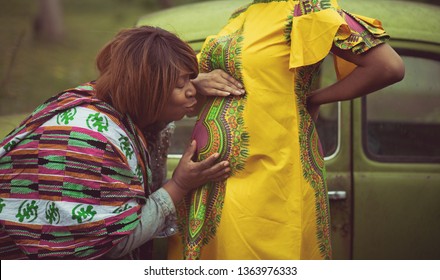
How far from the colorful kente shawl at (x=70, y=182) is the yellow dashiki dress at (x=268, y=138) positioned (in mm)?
333

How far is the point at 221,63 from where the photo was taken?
7.77 feet

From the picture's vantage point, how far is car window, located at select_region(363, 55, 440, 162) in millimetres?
3238

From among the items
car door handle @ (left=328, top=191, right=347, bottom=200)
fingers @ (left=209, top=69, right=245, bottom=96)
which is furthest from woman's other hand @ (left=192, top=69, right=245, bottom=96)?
car door handle @ (left=328, top=191, right=347, bottom=200)

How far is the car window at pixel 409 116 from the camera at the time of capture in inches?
127

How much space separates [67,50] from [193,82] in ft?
26.2

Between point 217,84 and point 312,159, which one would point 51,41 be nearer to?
point 217,84

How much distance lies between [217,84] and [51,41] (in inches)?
334

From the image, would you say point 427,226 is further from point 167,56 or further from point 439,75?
point 167,56

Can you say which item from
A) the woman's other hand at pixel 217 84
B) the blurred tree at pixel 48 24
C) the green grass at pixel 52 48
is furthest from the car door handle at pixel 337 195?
the blurred tree at pixel 48 24

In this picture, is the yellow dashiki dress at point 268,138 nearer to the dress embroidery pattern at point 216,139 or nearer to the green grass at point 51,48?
the dress embroidery pattern at point 216,139

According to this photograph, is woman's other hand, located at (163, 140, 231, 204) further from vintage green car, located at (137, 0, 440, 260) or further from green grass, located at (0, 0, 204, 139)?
green grass, located at (0, 0, 204, 139)

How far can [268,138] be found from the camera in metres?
2.27

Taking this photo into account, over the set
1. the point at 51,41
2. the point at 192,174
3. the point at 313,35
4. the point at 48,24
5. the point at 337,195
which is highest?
the point at 48,24

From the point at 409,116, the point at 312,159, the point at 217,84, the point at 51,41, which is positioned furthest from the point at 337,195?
the point at 51,41
